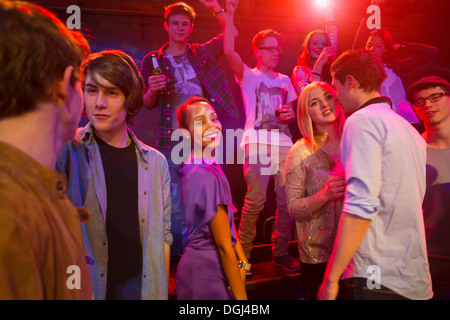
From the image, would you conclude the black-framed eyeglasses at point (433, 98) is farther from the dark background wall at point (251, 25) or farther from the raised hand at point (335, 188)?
the dark background wall at point (251, 25)

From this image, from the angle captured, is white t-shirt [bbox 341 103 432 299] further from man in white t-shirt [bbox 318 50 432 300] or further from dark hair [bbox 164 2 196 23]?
dark hair [bbox 164 2 196 23]

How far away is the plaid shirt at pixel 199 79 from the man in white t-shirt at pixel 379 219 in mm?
2106

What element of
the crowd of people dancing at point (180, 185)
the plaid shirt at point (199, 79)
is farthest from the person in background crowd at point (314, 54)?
the crowd of people dancing at point (180, 185)

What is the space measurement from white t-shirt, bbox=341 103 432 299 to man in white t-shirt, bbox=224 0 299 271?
161 centimetres

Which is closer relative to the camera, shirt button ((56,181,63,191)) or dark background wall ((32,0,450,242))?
shirt button ((56,181,63,191))

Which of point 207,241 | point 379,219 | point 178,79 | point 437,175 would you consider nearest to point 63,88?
point 207,241

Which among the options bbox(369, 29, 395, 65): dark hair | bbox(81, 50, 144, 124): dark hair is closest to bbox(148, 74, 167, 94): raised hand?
bbox(81, 50, 144, 124): dark hair

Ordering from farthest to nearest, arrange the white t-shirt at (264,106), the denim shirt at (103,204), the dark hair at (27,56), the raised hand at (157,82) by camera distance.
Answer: the white t-shirt at (264,106) < the raised hand at (157,82) < the denim shirt at (103,204) < the dark hair at (27,56)

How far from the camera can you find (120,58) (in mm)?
1940

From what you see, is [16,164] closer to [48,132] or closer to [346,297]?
[48,132]

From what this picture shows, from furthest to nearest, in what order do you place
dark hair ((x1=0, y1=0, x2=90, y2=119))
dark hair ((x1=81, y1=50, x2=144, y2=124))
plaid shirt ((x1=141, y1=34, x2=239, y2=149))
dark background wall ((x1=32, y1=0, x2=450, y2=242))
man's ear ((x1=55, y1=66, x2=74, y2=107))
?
dark background wall ((x1=32, y1=0, x2=450, y2=242)) < plaid shirt ((x1=141, y1=34, x2=239, y2=149)) < dark hair ((x1=81, y1=50, x2=144, y2=124)) < man's ear ((x1=55, y1=66, x2=74, y2=107)) < dark hair ((x1=0, y1=0, x2=90, y2=119))

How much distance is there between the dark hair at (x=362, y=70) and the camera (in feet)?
6.32

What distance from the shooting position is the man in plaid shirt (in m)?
3.43
